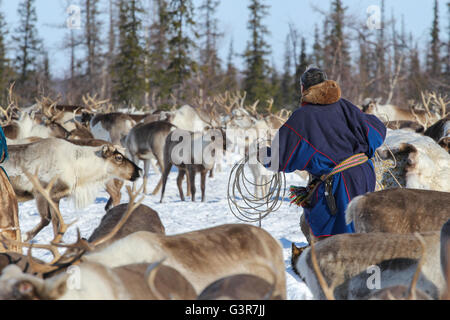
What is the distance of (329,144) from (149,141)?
8.31 metres

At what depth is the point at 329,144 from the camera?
134 inches

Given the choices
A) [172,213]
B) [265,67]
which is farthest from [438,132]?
[265,67]

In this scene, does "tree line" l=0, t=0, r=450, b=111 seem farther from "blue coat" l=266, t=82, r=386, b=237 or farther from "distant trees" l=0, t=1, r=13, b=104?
"blue coat" l=266, t=82, r=386, b=237

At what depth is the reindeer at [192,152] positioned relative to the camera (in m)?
9.91

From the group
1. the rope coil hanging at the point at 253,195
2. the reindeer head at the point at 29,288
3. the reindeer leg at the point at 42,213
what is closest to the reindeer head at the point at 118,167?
the reindeer leg at the point at 42,213

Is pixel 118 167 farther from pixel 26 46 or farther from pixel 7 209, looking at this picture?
pixel 26 46

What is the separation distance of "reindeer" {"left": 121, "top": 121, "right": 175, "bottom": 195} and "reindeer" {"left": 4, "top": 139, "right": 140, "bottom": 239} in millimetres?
4112

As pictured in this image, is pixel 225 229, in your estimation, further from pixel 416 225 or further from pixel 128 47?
pixel 128 47

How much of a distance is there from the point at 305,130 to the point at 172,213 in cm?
543

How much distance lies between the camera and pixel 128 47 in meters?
30.9

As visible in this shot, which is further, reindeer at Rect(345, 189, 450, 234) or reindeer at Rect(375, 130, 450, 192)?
reindeer at Rect(375, 130, 450, 192)

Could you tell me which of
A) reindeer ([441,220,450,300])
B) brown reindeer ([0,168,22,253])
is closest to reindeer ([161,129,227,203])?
brown reindeer ([0,168,22,253])

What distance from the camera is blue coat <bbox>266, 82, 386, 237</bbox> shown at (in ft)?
11.1

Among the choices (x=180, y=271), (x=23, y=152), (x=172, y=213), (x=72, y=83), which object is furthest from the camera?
(x=72, y=83)
